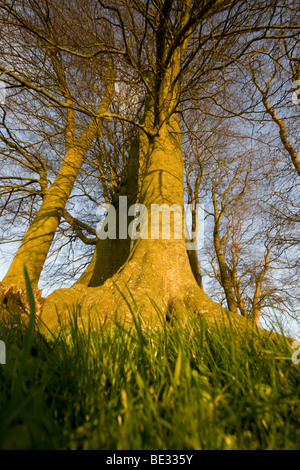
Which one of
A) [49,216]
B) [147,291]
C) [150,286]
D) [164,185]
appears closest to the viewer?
[147,291]

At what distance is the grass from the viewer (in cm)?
57

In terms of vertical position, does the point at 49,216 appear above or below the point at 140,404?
above

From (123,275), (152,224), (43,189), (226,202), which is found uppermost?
(226,202)

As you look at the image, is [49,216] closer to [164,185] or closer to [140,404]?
[164,185]

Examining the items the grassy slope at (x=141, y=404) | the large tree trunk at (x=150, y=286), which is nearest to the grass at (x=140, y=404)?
the grassy slope at (x=141, y=404)

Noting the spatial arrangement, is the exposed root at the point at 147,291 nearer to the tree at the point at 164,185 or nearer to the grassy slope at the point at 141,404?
the tree at the point at 164,185

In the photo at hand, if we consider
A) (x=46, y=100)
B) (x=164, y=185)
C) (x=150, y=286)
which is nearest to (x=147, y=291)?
(x=150, y=286)

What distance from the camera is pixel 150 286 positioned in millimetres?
2748

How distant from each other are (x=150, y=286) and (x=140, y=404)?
205 centimetres

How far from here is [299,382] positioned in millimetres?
908

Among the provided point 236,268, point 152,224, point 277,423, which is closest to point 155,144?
point 152,224

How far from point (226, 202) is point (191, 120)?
393 cm

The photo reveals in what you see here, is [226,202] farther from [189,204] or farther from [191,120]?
[191,120]

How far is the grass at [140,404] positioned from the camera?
57 cm
